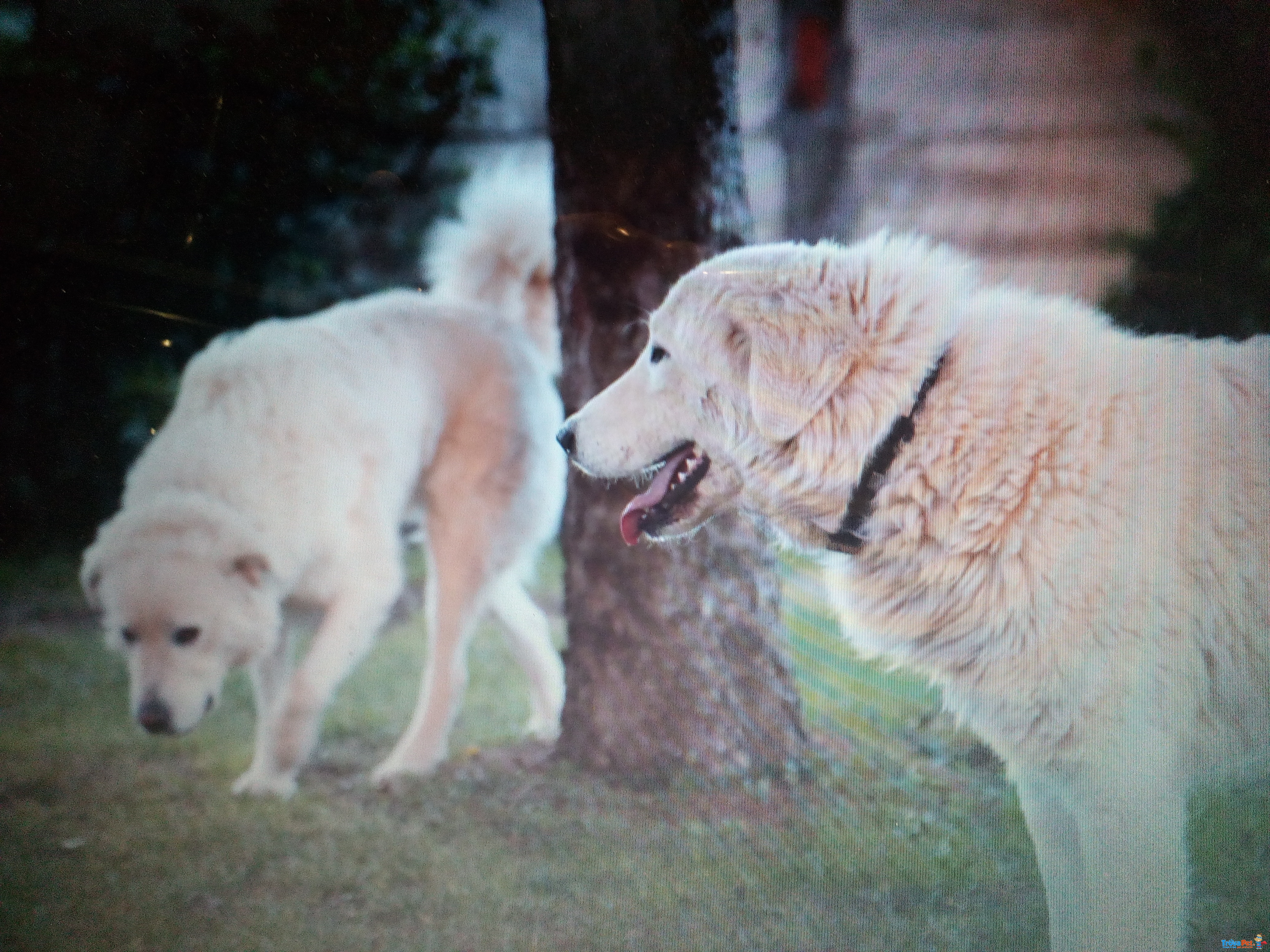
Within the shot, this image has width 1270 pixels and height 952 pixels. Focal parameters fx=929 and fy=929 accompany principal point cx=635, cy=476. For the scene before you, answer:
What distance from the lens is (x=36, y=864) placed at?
2.39 meters

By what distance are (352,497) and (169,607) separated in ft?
1.74

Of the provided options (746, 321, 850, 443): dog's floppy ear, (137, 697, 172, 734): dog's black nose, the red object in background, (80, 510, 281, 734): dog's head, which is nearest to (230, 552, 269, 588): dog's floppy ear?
(80, 510, 281, 734): dog's head

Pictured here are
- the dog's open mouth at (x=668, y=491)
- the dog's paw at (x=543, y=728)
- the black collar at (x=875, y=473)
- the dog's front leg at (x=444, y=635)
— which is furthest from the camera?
the dog's paw at (x=543, y=728)

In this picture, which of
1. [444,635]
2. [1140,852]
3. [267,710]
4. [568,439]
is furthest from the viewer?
A: [444,635]

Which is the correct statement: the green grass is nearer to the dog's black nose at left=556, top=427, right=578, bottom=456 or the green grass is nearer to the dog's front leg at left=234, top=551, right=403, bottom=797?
the dog's front leg at left=234, top=551, right=403, bottom=797

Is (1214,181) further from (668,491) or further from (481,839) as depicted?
(481,839)

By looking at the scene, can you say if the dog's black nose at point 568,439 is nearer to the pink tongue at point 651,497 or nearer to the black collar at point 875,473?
the pink tongue at point 651,497

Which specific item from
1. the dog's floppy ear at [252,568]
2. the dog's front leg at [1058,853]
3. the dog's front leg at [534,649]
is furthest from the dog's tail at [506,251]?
the dog's front leg at [1058,853]

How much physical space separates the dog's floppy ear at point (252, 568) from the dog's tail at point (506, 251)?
87 cm

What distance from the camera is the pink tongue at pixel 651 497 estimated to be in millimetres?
2125

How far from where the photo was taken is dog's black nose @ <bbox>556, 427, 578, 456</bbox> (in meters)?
2.12

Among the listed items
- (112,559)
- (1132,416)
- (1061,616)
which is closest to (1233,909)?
(1061,616)

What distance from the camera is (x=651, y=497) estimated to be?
2.16 meters

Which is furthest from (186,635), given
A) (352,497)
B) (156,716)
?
(352,497)
